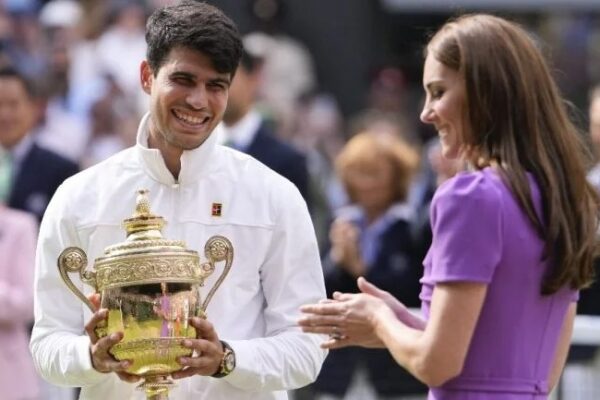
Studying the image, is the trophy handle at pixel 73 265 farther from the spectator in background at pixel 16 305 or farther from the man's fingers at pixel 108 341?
the spectator in background at pixel 16 305

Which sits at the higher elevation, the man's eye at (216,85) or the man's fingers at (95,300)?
the man's eye at (216,85)

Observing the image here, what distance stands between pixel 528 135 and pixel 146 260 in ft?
3.58

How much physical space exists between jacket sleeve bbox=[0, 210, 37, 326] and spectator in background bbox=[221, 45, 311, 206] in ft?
3.72

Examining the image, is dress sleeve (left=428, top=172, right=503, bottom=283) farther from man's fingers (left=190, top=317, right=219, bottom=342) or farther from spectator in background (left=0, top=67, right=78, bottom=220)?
spectator in background (left=0, top=67, right=78, bottom=220)

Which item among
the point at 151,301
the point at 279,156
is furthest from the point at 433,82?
the point at 279,156

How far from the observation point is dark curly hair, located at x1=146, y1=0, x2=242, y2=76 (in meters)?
5.56

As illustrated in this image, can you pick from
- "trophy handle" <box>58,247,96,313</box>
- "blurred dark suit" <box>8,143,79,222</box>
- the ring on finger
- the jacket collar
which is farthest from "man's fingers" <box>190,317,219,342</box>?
"blurred dark suit" <box>8,143,79,222</box>

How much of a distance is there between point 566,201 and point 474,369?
18.5 inches

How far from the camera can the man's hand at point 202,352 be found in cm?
523

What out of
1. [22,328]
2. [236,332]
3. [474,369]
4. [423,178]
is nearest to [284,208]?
[236,332]

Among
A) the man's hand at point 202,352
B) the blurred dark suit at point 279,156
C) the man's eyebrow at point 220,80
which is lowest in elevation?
the man's hand at point 202,352

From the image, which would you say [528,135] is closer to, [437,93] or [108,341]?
[437,93]

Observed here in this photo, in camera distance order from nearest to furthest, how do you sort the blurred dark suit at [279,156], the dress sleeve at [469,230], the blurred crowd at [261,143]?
the dress sleeve at [469,230]
the blurred crowd at [261,143]
the blurred dark suit at [279,156]

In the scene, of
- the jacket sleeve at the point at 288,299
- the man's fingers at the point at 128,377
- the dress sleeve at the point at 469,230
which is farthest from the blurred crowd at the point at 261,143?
the dress sleeve at the point at 469,230
